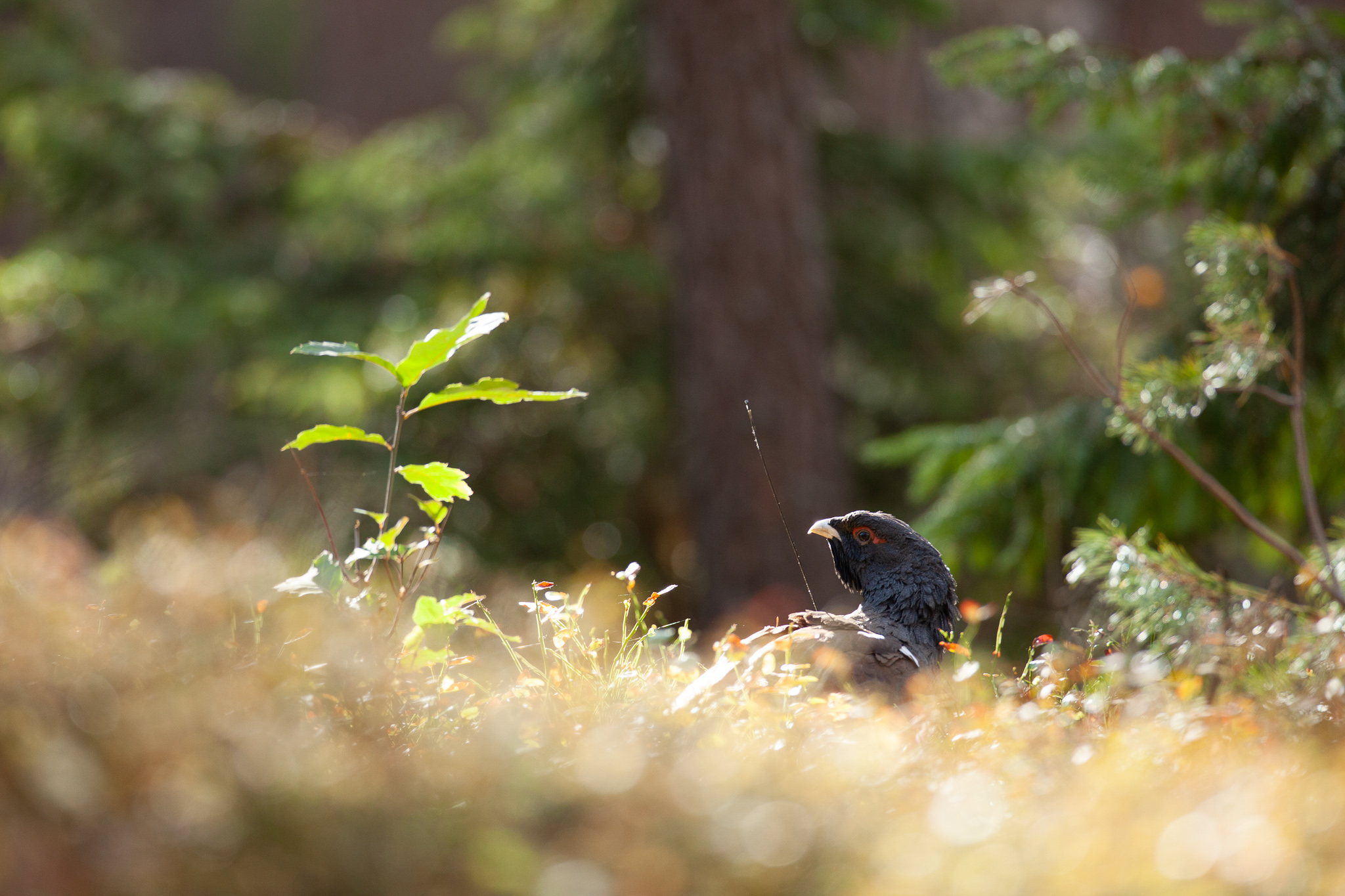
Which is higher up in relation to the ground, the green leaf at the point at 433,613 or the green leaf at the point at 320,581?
the green leaf at the point at 320,581

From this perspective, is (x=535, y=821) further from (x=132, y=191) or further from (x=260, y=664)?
(x=132, y=191)

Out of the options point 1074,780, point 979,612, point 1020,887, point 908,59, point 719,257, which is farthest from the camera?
point 908,59

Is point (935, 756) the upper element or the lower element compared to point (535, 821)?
lower

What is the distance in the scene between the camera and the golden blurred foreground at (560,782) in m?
1.04

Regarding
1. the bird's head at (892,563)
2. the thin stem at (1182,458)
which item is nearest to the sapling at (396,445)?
the bird's head at (892,563)

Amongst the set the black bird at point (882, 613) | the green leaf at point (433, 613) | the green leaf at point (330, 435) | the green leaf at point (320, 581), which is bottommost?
the black bird at point (882, 613)

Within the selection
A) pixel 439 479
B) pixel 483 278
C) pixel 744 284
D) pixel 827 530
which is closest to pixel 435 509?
pixel 439 479

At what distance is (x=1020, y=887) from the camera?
1.11 m

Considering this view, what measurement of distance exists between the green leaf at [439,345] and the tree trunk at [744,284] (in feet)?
15.0

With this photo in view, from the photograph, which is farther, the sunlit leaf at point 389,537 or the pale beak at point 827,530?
the pale beak at point 827,530

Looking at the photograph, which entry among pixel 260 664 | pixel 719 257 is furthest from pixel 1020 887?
pixel 719 257

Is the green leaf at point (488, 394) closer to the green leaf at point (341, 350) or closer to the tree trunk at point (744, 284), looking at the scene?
the green leaf at point (341, 350)

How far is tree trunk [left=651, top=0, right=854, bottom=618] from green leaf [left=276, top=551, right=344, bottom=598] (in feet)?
15.4

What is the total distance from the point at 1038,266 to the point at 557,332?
4.08 meters
